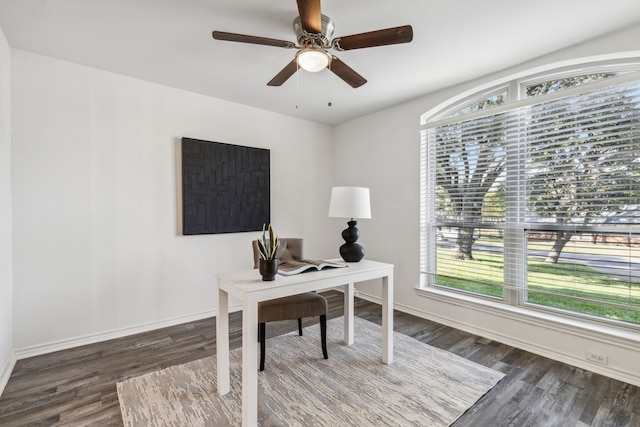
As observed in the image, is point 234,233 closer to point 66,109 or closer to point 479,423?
point 66,109

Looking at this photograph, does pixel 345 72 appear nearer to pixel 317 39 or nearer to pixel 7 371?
pixel 317 39

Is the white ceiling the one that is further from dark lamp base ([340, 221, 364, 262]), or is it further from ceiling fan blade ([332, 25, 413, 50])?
dark lamp base ([340, 221, 364, 262])

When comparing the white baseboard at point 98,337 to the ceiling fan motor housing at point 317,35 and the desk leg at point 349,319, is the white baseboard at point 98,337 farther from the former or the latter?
the ceiling fan motor housing at point 317,35

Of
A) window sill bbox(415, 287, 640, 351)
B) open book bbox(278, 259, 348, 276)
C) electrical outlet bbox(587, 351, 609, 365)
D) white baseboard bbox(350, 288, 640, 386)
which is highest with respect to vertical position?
open book bbox(278, 259, 348, 276)

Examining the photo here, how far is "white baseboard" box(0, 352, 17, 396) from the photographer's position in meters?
2.01

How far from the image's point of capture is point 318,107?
12.1ft

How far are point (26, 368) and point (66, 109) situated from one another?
6.89 ft

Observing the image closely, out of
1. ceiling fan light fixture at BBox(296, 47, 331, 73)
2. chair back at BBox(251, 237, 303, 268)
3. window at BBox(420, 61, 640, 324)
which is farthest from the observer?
chair back at BBox(251, 237, 303, 268)

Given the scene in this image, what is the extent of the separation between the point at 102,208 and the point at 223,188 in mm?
1124

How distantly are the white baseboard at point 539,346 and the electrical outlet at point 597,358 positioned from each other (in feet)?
A: 0.10

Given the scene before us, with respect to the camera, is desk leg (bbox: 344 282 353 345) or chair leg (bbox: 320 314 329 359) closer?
chair leg (bbox: 320 314 329 359)

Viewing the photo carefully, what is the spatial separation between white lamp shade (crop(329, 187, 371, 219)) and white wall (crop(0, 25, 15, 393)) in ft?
7.84

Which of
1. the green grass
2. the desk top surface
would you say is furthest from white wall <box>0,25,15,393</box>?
the green grass

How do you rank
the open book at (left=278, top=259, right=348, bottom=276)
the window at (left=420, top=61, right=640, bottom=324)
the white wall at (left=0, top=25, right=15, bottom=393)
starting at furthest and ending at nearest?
the window at (left=420, top=61, right=640, bottom=324) < the white wall at (left=0, top=25, right=15, bottom=393) < the open book at (left=278, top=259, right=348, bottom=276)
